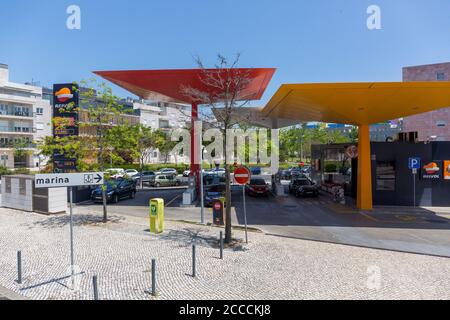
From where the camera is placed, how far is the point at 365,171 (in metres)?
17.5

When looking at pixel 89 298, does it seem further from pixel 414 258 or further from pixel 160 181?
pixel 160 181

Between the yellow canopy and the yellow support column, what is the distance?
130 cm

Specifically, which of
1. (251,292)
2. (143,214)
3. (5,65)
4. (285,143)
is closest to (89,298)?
(251,292)

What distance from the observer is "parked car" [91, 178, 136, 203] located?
65.4ft

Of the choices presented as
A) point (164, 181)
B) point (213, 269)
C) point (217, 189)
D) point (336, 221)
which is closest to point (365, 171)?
point (336, 221)

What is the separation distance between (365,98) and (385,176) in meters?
8.38

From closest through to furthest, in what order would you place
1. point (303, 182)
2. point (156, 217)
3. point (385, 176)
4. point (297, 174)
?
point (156, 217) → point (385, 176) → point (303, 182) → point (297, 174)

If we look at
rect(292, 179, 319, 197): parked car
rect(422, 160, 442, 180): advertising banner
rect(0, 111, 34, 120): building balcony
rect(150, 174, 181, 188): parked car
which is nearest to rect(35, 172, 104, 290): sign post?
rect(292, 179, 319, 197): parked car

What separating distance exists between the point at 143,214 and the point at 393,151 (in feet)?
53.2

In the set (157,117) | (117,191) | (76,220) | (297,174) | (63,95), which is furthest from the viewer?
(157,117)

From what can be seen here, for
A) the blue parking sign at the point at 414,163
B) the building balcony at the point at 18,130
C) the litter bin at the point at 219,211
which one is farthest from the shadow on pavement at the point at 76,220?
the building balcony at the point at 18,130

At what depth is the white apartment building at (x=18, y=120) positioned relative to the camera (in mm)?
47688

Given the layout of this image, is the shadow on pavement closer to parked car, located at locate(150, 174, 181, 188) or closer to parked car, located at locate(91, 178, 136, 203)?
parked car, located at locate(91, 178, 136, 203)

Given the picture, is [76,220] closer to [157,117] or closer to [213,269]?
[213,269]
